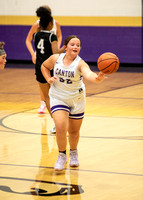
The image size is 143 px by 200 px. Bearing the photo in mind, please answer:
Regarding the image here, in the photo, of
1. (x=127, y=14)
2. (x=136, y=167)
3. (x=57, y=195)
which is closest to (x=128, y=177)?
(x=136, y=167)

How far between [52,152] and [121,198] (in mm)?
2093

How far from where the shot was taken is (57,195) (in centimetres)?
515

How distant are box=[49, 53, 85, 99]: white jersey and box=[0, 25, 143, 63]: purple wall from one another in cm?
1006

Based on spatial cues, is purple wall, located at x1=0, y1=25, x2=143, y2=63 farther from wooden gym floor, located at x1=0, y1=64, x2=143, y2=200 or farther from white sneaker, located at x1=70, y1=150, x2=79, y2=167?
white sneaker, located at x1=70, y1=150, x2=79, y2=167

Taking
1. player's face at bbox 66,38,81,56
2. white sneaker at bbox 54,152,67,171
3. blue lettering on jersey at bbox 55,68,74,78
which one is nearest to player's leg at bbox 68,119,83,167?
white sneaker at bbox 54,152,67,171

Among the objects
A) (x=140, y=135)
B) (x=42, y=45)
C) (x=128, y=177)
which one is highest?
(x=42, y=45)

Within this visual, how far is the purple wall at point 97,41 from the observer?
1602 cm

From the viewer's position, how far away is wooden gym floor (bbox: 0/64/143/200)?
5.31 metres

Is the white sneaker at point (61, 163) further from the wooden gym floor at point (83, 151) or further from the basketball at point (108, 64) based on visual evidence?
the basketball at point (108, 64)

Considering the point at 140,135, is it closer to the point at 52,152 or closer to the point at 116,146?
the point at 116,146

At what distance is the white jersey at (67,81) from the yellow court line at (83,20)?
1006cm

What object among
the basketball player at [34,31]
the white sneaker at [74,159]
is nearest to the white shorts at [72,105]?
the white sneaker at [74,159]

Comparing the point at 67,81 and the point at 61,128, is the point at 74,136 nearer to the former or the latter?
the point at 61,128

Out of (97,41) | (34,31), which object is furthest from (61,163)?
(97,41)
